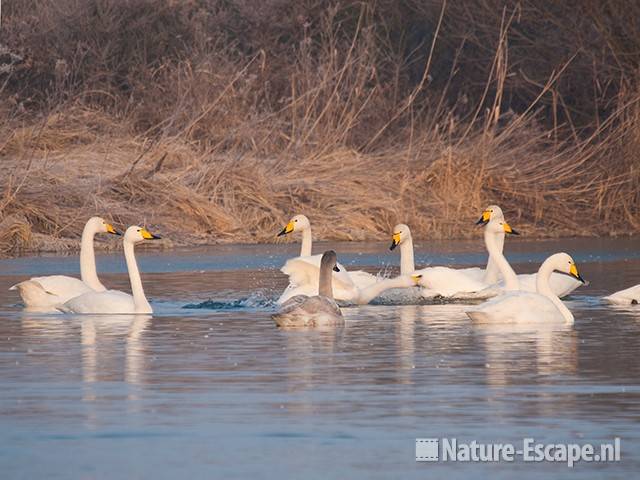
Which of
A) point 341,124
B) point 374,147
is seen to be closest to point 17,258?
point 341,124

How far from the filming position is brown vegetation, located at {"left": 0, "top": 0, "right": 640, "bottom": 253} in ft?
73.7

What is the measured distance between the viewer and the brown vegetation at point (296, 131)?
73.7 ft

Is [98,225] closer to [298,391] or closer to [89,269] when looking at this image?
[89,269]

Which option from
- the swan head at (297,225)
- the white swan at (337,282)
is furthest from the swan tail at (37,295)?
the swan head at (297,225)

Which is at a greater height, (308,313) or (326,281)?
(326,281)

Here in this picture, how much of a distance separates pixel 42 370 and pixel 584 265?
9907 mm

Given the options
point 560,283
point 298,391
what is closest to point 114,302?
point 560,283

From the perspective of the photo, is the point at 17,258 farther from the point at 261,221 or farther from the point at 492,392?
the point at 492,392

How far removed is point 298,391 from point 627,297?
567 cm

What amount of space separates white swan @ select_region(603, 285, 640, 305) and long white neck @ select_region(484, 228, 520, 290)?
87 centimetres

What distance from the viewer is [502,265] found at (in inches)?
561

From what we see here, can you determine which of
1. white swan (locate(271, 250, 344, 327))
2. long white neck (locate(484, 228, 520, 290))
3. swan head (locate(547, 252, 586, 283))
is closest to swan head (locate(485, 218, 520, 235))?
long white neck (locate(484, 228, 520, 290))

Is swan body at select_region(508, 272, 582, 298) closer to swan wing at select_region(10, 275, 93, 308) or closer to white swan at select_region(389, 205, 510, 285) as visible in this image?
white swan at select_region(389, 205, 510, 285)

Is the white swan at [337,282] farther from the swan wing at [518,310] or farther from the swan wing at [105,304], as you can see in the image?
the swan wing at [518,310]
